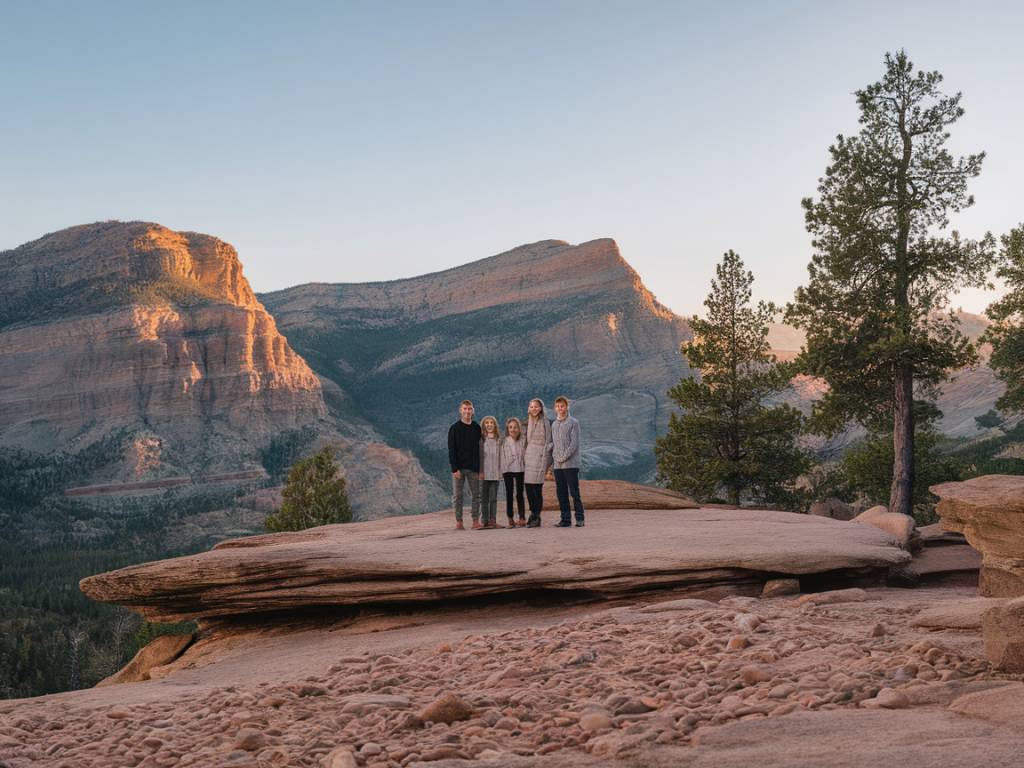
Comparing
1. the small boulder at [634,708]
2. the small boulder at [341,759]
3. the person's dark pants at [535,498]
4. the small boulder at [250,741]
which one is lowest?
the small boulder at [250,741]

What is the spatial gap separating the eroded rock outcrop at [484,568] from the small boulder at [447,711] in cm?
572

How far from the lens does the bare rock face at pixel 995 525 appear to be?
441 inches

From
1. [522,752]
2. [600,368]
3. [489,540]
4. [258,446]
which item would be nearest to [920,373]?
[489,540]

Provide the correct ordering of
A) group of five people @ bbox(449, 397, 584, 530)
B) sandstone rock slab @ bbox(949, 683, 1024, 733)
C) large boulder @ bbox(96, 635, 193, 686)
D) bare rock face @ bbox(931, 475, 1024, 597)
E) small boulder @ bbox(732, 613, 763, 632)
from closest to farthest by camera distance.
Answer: sandstone rock slab @ bbox(949, 683, 1024, 733), small boulder @ bbox(732, 613, 763, 632), bare rock face @ bbox(931, 475, 1024, 597), large boulder @ bbox(96, 635, 193, 686), group of five people @ bbox(449, 397, 584, 530)

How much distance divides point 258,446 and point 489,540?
4866 inches

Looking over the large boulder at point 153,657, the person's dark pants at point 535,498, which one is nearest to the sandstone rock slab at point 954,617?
the person's dark pants at point 535,498

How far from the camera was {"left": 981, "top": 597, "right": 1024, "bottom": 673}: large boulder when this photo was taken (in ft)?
20.9

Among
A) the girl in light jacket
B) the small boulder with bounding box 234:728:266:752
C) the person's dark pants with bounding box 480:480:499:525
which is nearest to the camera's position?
the small boulder with bounding box 234:728:266:752

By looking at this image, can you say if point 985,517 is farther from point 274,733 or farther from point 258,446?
point 258,446

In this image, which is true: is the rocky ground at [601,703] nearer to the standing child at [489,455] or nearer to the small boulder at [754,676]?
the small boulder at [754,676]

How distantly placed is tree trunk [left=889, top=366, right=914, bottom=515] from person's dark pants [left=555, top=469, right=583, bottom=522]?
42.9 feet

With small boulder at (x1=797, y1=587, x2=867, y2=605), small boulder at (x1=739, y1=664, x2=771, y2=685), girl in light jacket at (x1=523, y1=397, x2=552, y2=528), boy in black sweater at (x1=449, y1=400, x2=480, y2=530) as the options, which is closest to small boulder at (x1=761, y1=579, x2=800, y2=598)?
small boulder at (x1=797, y1=587, x2=867, y2=605)

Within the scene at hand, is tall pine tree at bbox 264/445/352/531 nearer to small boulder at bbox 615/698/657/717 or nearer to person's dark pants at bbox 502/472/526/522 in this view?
person's dark pants at bbox 502/472/526/522

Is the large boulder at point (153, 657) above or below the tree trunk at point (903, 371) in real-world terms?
below
